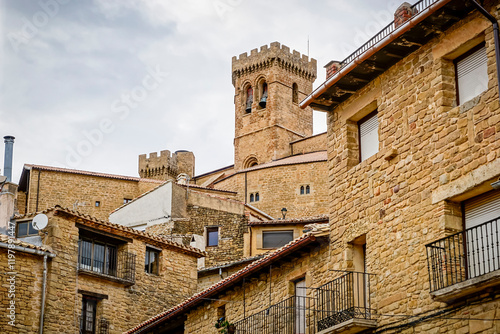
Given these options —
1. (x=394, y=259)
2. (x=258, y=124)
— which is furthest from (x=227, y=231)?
(x=258, y=124)

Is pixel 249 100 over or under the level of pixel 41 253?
over

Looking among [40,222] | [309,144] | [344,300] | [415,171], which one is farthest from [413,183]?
[309,144]

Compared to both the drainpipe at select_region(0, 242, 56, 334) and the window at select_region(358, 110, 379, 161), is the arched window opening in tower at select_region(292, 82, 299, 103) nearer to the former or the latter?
the drainpipe at select_region(0, 242, 56, 334)

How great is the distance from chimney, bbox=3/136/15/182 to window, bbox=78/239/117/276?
34.2 feet

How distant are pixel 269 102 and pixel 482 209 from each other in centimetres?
6238

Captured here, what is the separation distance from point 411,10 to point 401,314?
5.51 metres

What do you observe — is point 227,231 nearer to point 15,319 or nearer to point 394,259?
point 15,319

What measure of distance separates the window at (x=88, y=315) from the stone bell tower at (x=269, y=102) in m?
47.5

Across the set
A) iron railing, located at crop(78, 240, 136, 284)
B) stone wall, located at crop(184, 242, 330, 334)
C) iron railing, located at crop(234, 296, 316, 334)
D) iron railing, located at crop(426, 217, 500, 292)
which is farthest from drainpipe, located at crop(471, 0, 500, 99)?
iron railing, located at crop(78, 240, 136, 284)

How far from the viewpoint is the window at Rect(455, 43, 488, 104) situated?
14305 mm

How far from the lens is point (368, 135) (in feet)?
57.9

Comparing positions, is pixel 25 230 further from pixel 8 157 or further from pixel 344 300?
pixel 344 300

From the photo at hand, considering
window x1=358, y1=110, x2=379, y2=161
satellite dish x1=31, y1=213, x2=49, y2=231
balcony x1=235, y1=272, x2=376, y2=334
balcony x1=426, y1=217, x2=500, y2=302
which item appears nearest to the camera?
balcony x1=426, y1=217, x2=500, y2=302

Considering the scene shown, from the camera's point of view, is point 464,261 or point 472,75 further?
point 472,75
